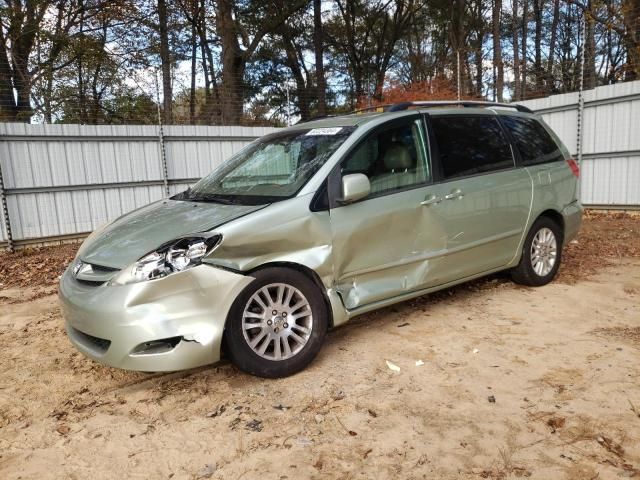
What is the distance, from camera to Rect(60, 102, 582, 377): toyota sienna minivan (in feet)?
9.38

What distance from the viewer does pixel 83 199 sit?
899 cm

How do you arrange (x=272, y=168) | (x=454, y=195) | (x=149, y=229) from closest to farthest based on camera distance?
(x=149, y=229) < (x=272, y=168) < (x=454, y=195)

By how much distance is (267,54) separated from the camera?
2556 centimetres

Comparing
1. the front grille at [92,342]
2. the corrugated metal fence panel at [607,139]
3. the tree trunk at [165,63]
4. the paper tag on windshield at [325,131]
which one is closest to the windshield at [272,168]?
the paper tag on windshield at [325,131]

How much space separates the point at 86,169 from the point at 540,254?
25.2 ft

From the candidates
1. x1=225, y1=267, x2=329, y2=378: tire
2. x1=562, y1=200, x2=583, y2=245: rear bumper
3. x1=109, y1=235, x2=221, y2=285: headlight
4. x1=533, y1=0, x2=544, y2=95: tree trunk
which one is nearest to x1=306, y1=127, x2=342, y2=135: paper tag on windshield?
x1=225, y1=267, x2=329, y2=378: tire

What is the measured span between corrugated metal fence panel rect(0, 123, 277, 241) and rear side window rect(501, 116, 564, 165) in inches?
277

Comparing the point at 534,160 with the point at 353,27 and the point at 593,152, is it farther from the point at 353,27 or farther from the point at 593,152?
the point at 353,27

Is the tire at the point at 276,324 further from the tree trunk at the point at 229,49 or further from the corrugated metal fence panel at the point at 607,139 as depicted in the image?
the tree trunk at the point at 229,49

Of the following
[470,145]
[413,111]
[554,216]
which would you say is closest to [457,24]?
[554,216]

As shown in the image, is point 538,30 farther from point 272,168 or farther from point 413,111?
point 272,168

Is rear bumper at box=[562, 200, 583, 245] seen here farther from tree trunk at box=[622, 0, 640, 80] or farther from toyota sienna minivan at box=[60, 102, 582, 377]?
tree trunk at box=[622, 0, 640, 80]

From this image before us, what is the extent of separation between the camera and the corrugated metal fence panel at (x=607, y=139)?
8938mm

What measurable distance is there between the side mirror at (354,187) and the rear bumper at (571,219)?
8.74 feet
